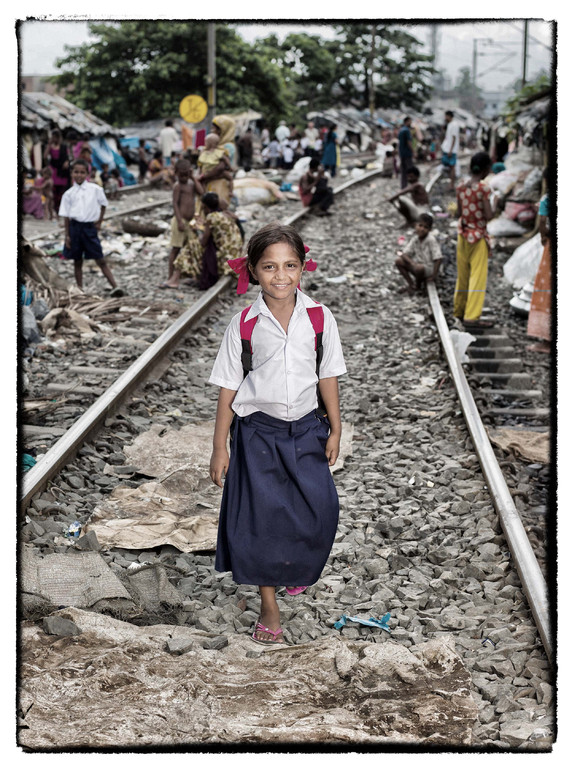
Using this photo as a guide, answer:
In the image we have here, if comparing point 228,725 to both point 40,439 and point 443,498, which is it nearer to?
point 443,498

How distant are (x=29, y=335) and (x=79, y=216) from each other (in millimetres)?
2350

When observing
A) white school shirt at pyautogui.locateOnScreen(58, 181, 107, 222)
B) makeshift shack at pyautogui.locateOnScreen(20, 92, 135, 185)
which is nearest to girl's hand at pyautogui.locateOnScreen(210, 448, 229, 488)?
white school shirt at pyautogui.locateOnScreen(58, 181, 107, 222)

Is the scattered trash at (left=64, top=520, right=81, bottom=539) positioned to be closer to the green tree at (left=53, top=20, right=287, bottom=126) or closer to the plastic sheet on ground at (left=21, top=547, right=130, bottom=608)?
the plastic sheet on ground at (left=21, top=547, right=130, bottom=608)

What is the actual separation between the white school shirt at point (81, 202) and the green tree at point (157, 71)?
26595mm

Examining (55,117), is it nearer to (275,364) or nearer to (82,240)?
(82,240)

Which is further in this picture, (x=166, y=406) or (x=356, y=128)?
(x=356, y=128)

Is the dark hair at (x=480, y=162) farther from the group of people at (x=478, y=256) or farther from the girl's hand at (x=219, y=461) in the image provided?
the girl's hand at (x=219, y=461)

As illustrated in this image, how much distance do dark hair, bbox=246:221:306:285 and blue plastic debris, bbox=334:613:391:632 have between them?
1.57 metres

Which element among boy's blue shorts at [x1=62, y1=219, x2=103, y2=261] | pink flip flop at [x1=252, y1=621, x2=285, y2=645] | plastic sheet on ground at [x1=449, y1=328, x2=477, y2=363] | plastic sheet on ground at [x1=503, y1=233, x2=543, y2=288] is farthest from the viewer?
plastic sheet on ground at [x1=503, y1=233, x2=543, y2=288]

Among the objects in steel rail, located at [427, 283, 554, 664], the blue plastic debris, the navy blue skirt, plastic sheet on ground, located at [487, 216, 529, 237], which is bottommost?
the blue plastic debris

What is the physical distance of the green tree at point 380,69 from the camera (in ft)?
152

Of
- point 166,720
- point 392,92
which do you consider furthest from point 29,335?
point 392,92

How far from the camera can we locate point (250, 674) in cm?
331

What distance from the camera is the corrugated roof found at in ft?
68.8
